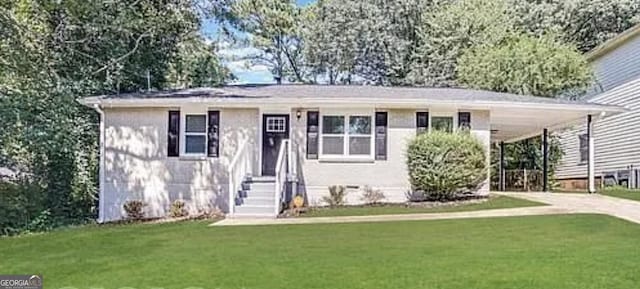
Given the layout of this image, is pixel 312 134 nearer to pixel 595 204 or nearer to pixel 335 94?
pixel 335 94

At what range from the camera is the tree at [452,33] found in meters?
A: 30.9

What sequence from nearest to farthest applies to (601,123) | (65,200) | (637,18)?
(65,200), (601,123), (637,18)

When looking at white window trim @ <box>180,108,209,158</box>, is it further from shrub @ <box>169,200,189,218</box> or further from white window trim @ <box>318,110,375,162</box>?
white window trim @ <box>318,110,375,162</box>

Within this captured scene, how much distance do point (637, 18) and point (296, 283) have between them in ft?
89.6

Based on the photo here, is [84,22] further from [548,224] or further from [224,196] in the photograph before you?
[548,224]

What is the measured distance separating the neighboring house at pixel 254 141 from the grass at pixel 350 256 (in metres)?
4.85

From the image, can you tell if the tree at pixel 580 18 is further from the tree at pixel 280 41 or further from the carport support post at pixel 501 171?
the tree at pixel 280 41

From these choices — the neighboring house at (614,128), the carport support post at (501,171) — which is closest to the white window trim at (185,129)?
the carport support post at (501,171)

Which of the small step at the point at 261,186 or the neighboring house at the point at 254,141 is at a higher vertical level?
the neighboring house at the point at 254,141

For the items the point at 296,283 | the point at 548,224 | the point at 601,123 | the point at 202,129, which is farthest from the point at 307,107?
the point at 601,123

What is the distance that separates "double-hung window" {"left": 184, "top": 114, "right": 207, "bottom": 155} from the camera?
18062 mm

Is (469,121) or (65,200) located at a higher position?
(469,121)

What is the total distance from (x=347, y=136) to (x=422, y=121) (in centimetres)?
194

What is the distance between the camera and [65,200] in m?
20.5
